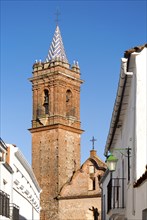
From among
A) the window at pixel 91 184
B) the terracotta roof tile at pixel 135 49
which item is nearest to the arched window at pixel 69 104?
the window at pixel 91 184

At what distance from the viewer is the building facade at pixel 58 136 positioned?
5478cm

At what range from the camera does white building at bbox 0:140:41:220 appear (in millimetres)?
23844

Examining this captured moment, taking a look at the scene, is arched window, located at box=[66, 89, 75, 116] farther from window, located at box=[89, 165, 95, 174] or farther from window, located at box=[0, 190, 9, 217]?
window, located at box=[0, 190, 9, 217]

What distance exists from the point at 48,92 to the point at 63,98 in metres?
1.77

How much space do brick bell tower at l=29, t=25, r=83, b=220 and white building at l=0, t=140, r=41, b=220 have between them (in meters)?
17.7

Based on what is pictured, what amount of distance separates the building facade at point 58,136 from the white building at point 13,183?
17.0m

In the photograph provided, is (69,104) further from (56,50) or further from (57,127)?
(56,50)


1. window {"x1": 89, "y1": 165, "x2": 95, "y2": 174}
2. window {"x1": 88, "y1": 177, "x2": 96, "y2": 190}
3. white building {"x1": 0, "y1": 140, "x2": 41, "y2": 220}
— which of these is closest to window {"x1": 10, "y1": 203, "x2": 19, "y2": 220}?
white building {"x1": 0, "y1": 140, "x2": 41, "y2": 220}

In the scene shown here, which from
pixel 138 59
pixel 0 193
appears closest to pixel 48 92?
pixel 0 193

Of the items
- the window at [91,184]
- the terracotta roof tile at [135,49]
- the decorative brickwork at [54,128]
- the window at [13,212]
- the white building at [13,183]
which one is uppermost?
the decorative brickwork at [54,128]

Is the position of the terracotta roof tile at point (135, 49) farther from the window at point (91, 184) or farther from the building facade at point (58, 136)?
the window at point (91, 184)

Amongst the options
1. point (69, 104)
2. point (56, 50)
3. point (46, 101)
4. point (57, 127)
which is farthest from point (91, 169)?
point (56, 50)

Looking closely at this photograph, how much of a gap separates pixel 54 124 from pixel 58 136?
4.18 feet

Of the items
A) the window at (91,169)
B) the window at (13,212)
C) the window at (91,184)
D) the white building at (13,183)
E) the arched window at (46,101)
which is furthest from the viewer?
the arched window at (46,101)
